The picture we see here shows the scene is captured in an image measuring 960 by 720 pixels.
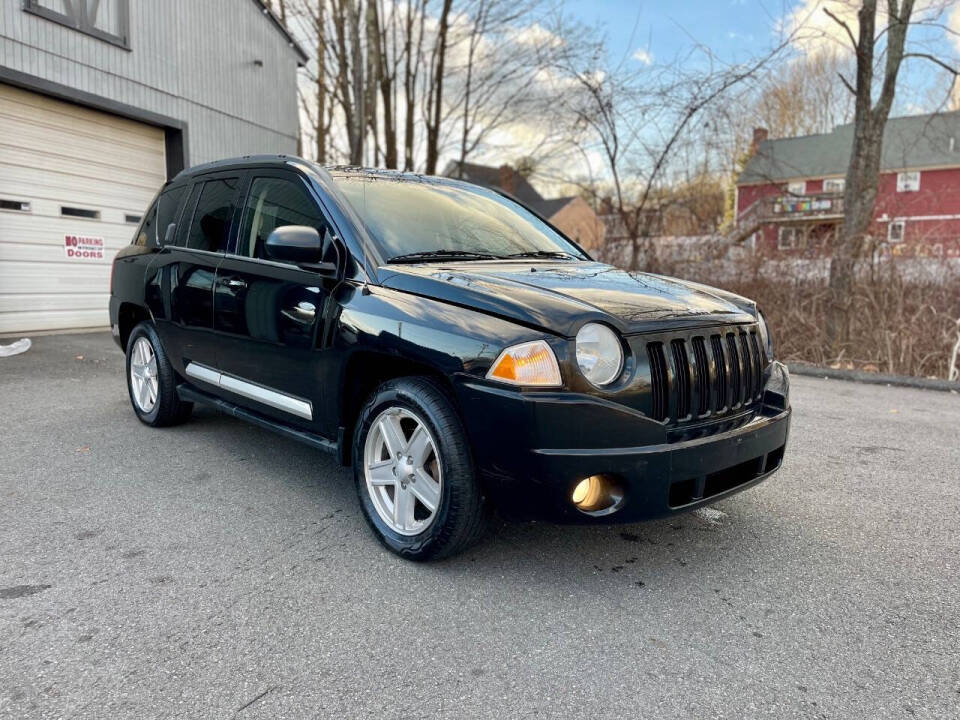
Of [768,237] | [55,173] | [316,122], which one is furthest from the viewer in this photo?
[316,122]

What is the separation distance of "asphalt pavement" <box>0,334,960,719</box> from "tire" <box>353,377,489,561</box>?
14cm

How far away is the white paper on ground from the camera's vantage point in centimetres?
783

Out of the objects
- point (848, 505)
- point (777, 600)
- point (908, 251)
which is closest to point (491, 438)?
point (777, 600)

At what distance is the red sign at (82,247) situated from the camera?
9.86 metres

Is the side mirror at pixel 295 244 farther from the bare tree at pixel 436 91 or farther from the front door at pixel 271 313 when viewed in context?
the bare tree at pixel 436 91

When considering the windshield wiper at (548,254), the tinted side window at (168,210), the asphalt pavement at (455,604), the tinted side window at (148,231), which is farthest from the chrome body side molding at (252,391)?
the windshield wiper at (548,254)

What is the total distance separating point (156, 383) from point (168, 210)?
1.23 meters

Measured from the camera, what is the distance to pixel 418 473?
9.46 ft

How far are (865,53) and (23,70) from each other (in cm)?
1121

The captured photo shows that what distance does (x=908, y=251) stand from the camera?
8648 mm

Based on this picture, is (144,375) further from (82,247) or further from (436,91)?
(436,91)

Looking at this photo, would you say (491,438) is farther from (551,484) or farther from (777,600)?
(777,600)

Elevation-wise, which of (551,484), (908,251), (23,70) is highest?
(23,70)

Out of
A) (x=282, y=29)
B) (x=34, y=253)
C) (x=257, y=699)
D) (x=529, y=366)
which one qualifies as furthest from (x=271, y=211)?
(x=282, y=29)
